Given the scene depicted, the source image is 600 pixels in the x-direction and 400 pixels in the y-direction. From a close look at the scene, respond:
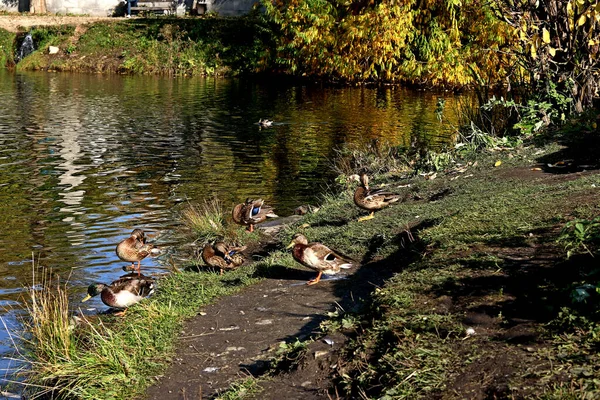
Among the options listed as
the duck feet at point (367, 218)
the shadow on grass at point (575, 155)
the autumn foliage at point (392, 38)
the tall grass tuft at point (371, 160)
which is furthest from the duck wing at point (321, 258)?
the autumn foliage at point (392, 38)

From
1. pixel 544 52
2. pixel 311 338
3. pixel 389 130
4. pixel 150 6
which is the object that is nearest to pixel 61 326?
pixel 311 338

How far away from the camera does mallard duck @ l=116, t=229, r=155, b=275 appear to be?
12.2 meters

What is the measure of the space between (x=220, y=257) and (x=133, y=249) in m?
1.59

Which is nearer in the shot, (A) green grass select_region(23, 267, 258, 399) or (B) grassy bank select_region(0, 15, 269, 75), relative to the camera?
(A) green grass select_region(23, 267, 258, 399)

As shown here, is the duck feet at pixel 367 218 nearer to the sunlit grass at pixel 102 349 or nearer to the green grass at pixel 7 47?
the sunlit grass at pixel 102 349

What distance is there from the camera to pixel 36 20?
5453 centimetres

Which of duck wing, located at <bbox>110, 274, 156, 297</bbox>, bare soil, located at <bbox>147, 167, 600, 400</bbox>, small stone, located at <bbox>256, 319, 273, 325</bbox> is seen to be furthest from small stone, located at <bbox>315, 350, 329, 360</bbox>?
duck wing, located at <bbox>110, 274, 156, 297</bbox>

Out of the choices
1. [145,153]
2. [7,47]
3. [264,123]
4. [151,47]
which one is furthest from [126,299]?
[7,47]

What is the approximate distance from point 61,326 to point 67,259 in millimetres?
4814

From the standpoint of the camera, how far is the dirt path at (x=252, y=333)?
751 centimetres

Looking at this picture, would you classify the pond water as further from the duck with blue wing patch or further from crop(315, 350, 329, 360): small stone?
crop(315, 350, 329, 360): small stone

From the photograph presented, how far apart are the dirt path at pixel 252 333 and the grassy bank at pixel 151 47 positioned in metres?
37.4

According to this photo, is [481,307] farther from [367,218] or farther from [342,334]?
[367,218]

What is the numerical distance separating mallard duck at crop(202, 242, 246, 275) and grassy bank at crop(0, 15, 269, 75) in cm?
3565
